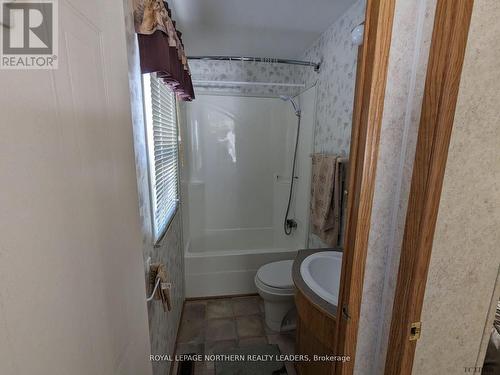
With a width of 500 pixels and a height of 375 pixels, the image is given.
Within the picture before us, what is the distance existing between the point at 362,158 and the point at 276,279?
1617mm

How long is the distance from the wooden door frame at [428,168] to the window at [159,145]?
1.12 metres

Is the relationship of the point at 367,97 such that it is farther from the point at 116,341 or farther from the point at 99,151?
the point at 116,341

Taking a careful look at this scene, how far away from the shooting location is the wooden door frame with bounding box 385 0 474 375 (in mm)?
509

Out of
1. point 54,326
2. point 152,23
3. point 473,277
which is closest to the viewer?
point 54,326

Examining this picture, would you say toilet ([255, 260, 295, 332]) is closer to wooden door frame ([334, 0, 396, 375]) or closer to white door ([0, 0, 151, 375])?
wooden door frame ([334, 0, 396, 375])

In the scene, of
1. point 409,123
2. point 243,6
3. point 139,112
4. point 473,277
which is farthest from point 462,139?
point 243,6

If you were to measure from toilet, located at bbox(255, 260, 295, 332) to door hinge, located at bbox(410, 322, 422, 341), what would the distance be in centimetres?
132

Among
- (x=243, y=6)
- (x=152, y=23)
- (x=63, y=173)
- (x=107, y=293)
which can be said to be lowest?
(x=107, y=293)

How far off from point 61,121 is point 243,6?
169 cm

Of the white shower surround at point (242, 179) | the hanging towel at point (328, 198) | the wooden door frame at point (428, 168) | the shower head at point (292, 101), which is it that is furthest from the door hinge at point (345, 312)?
the shower head at point (292, 101)

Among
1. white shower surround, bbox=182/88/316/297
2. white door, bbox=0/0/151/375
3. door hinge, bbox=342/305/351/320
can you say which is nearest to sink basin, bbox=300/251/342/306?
door hinge, bbox=342/305/351/320

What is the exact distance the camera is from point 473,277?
26.4 inches

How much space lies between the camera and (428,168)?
22.1 inches

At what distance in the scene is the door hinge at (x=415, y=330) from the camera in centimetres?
64
